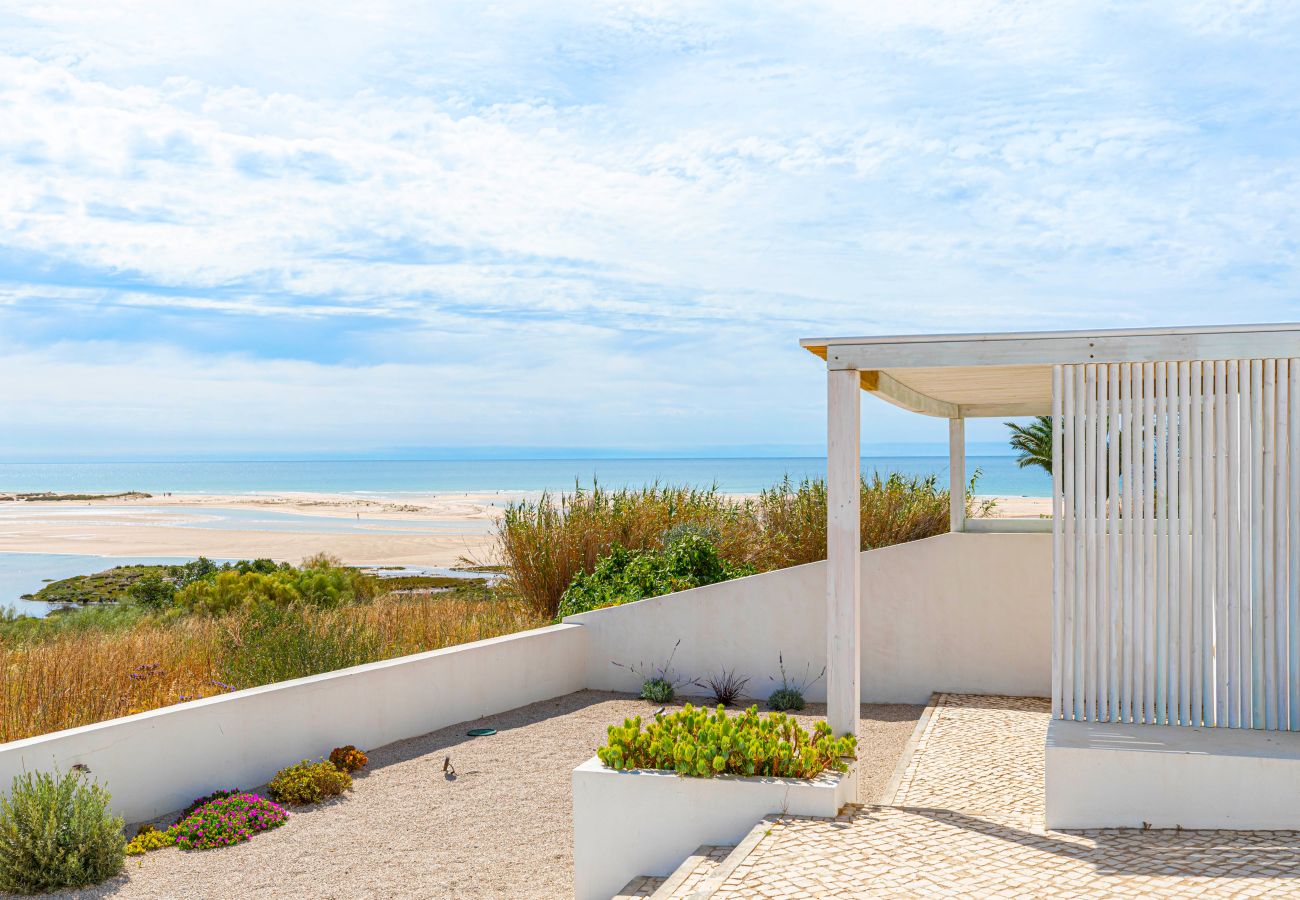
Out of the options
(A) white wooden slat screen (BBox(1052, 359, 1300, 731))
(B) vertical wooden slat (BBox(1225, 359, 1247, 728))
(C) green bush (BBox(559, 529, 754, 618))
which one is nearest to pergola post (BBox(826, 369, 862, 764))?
(A) white wooden slat screen (BBox(1052, 359, 1300, 731))

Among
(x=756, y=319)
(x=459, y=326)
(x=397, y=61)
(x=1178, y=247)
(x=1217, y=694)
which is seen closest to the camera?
(x=1217, y=694)

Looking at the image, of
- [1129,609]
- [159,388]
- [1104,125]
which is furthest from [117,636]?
[159,388]

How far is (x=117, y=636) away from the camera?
7.93 m

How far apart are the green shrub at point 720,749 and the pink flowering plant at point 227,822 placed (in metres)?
2.13

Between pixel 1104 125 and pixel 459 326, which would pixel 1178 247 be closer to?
pixel 1104 125

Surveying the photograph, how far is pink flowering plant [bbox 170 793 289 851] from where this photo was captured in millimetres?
5176

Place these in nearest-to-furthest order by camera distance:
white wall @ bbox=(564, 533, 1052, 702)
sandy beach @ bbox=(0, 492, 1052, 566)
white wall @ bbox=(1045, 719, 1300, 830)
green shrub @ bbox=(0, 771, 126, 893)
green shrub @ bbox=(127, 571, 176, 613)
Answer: white wall @ bbox=(1045, 719, 1300, 830) → green shrub @ bbox=(0, 771, 126, 893) → white wall @ bbox=(564, 533, 1052, 702) → green shrub @ bbox=(127, 571, 176, 613) → sandy beach @ bbox=(0, 492, 1052, 566)

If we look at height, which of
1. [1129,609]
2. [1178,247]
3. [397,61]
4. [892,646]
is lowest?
[892,646]

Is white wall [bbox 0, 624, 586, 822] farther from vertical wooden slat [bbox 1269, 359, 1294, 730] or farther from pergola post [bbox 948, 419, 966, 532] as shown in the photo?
vertical wooden slat [bbox 1269, 359, 1294, 730]

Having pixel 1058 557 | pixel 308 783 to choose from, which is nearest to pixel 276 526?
pixel 308 783

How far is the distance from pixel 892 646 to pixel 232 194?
37.7ft

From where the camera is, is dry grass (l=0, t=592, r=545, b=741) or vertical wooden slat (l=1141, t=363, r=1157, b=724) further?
dry grass (l=0, t=592, r=545, b=741)

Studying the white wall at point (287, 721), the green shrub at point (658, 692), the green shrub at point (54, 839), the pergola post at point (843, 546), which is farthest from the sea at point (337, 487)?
the pergola post at point (843, 546)

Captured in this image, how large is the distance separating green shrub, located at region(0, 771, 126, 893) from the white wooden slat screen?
467 cm
